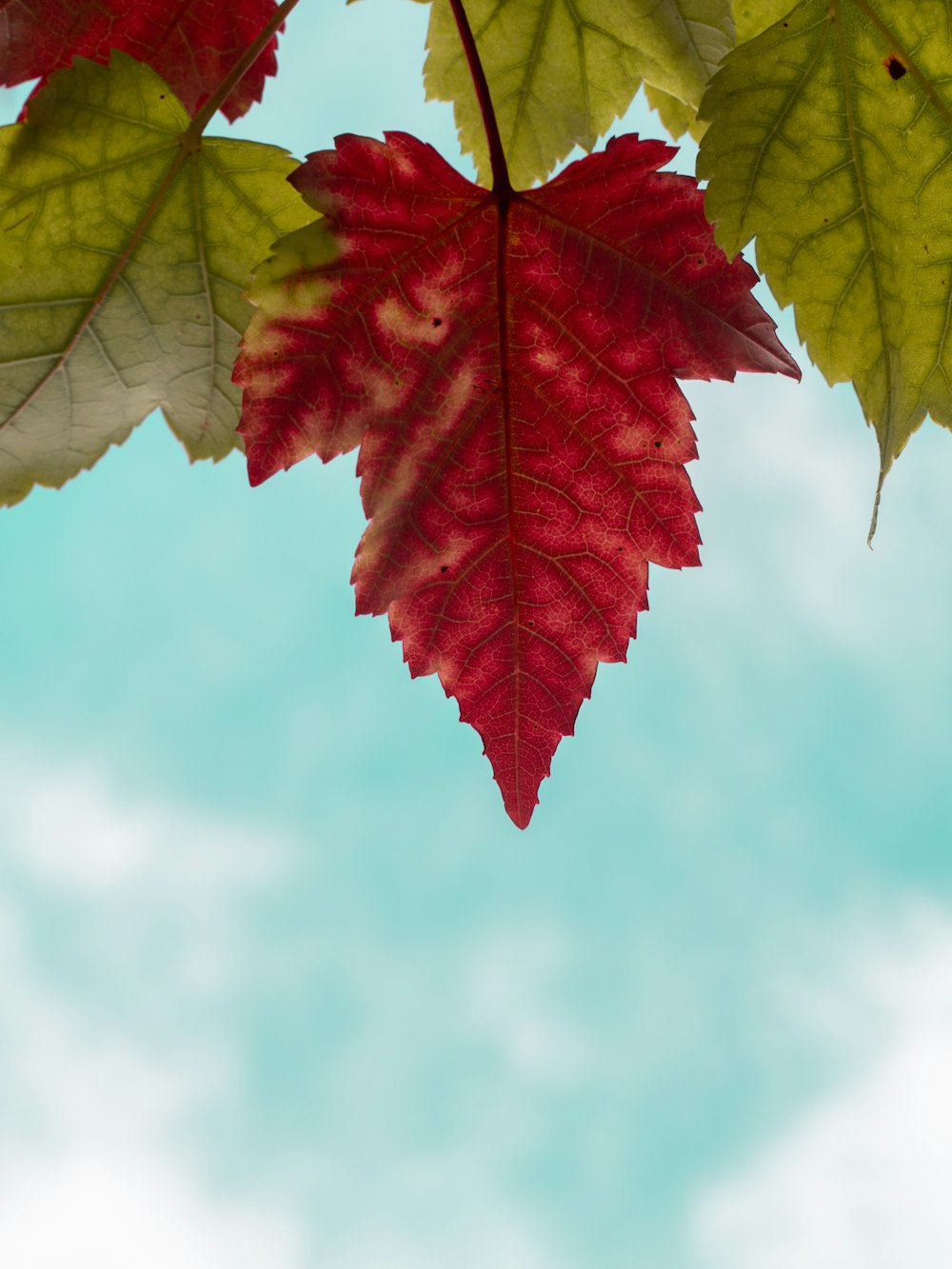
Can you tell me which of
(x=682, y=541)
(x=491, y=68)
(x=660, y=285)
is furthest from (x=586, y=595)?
(x=491, y=68)

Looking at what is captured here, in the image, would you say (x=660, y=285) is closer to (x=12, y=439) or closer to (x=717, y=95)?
(x=717, y=95)

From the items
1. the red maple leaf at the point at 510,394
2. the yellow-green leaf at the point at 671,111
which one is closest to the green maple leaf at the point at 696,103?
the yellow-green leaf at the point at 671,111

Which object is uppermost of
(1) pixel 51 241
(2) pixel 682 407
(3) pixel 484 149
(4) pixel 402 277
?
(3) pixel 484 149

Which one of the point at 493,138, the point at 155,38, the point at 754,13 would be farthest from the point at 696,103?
the point at 155,38

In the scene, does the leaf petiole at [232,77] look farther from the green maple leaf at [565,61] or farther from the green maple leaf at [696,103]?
the green maple leaf at [696,103]

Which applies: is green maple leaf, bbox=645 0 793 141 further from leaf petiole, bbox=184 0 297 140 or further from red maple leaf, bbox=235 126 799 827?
leaf petiole, bbox=184 0 297 140
